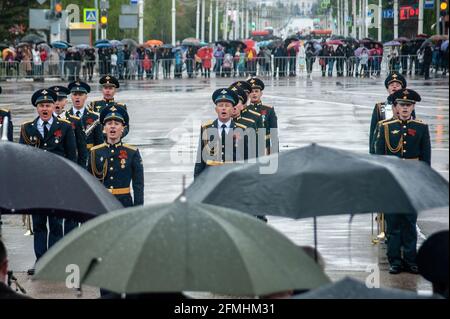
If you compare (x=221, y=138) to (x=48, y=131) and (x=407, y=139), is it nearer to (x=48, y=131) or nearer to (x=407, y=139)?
(x=48, y=131)

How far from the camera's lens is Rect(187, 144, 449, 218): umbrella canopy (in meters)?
7.57

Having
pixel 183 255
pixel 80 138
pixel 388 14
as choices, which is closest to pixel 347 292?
pixel 183 255

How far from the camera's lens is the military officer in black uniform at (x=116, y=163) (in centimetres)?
1194

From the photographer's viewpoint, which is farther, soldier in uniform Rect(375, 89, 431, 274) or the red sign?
the red sign

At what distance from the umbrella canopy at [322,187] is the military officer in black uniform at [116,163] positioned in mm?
3821

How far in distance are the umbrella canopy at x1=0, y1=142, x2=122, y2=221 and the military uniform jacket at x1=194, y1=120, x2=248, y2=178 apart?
13.7 ft

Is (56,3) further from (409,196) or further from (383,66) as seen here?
(409,196)

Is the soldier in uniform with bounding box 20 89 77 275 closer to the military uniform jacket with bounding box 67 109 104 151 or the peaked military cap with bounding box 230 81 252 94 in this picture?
the military uniform jacket with bounding box 67 109 104 151

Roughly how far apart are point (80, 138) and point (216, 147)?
162 cm

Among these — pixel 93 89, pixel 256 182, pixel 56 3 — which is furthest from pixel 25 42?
pixel 256 182

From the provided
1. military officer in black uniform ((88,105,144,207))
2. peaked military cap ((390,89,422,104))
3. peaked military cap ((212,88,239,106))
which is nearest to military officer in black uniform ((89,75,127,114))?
peaked military cap ((212,88,239,106))

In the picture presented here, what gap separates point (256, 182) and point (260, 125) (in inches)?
280
